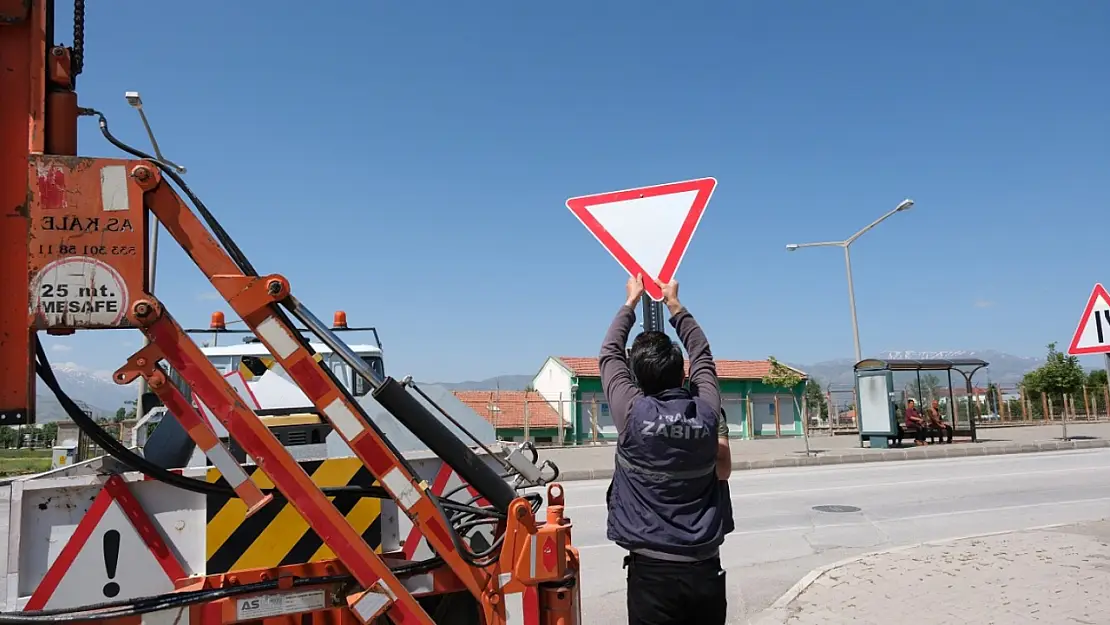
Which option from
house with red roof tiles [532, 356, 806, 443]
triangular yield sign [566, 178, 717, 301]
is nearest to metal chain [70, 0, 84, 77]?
triangular yield sign [566, 178, 717, 301]

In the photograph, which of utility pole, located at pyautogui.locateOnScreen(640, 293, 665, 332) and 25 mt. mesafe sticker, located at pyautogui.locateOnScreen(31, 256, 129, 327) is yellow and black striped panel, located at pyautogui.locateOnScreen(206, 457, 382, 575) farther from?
utility pole, located at pyautogui.locateOnScreen(640, 293, 665, 332)

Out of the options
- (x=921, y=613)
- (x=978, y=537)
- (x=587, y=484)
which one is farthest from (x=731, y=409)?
(x=921, y=613)

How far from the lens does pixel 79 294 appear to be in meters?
2.76

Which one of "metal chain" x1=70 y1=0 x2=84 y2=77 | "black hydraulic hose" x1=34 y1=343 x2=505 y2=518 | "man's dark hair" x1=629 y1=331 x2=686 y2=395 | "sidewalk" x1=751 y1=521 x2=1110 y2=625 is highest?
"metal chain" x1=70 y1=0 x2=84 y2=77

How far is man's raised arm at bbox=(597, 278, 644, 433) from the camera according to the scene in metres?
3.23

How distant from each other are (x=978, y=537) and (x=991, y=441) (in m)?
18.9

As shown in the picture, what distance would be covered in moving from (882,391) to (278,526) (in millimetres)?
21852

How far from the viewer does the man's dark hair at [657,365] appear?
10.4 ft

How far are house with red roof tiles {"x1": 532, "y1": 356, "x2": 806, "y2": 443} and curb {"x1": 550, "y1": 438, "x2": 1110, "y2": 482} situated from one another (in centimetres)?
1225

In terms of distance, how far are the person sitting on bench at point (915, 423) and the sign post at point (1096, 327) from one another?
51.1 ft

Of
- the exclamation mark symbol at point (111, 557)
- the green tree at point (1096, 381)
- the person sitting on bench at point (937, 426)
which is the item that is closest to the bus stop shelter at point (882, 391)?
the person sitting on bench at point (937, 426)

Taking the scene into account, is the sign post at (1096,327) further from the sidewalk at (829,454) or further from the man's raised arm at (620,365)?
the sidewalk at (829,454)

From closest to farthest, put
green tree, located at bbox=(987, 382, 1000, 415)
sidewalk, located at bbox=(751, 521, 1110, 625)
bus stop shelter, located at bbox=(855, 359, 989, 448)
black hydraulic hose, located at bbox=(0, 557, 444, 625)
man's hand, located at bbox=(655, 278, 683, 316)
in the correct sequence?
1. black hydraulic hose, located at bbox=(0, 557, 444, 625)
2. man's hand, located at bbox=(655, 278, 683, 316)
3. sidewalk, located at bbox=(751, 521, 1110, 625)
4. bus stop shelter, located at bbox=(855, 359, 989, 448)
5. green tree, located at bbox=(987, 382, 1000, 415)

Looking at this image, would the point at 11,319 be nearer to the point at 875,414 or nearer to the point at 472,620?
the point at 472,620
